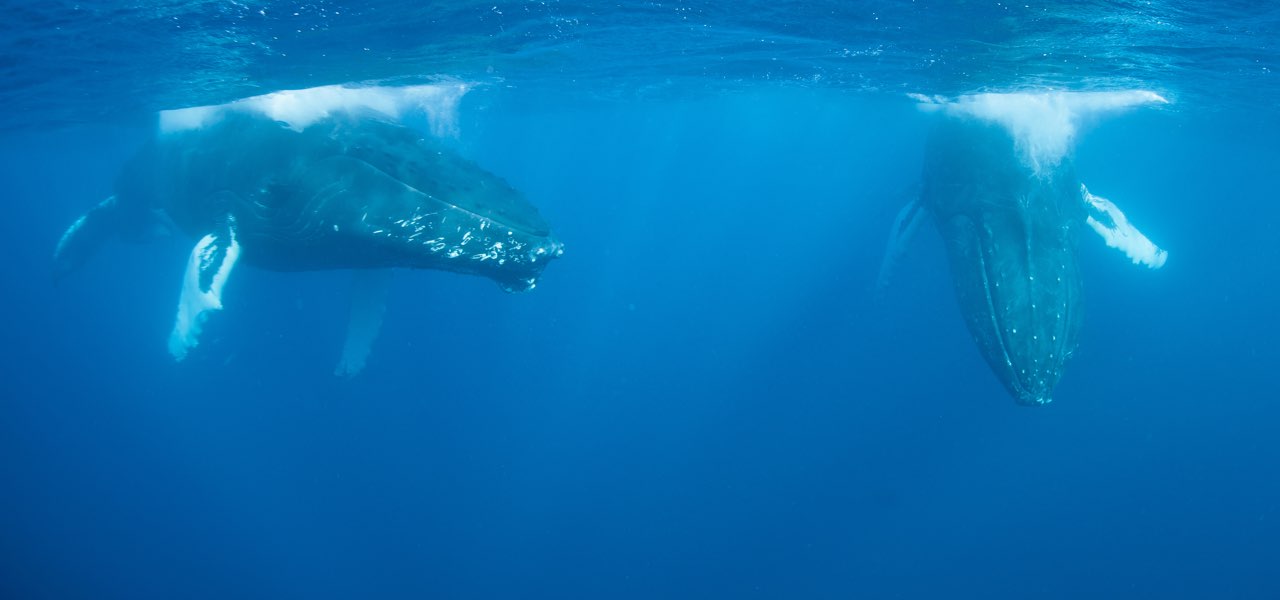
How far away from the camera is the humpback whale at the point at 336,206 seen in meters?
7.30

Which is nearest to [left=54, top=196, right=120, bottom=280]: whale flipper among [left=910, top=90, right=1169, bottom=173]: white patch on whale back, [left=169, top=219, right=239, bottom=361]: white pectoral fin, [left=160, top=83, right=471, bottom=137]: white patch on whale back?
[left=160, top=83, right=471, bottom=137]: white patch on whale back

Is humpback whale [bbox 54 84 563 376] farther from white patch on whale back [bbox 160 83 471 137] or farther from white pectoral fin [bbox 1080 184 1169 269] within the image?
white pectoral fin [bbox 1080 184 1169 269]

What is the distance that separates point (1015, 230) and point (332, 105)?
33.6 ft

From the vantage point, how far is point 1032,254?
9273mm

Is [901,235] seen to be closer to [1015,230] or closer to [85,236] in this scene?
[1015,230]

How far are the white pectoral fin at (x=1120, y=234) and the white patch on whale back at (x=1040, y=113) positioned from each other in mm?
972

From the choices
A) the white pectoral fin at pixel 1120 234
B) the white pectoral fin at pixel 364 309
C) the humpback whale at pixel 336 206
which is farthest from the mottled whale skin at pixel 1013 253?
the white pectoral fin at pixel 364 309

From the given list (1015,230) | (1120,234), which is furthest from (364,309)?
(1120,234)

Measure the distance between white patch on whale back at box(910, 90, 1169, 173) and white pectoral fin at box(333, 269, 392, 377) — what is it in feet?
35.0

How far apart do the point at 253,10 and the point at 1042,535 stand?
30.2 metres

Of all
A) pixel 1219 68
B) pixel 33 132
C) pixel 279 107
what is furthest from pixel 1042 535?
pixel 33 132

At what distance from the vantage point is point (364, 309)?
11.9m

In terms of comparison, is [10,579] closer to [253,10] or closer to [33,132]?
[33,132]

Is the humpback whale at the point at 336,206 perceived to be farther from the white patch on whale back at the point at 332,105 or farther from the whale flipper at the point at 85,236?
the whale flipper at the point at 85,236
